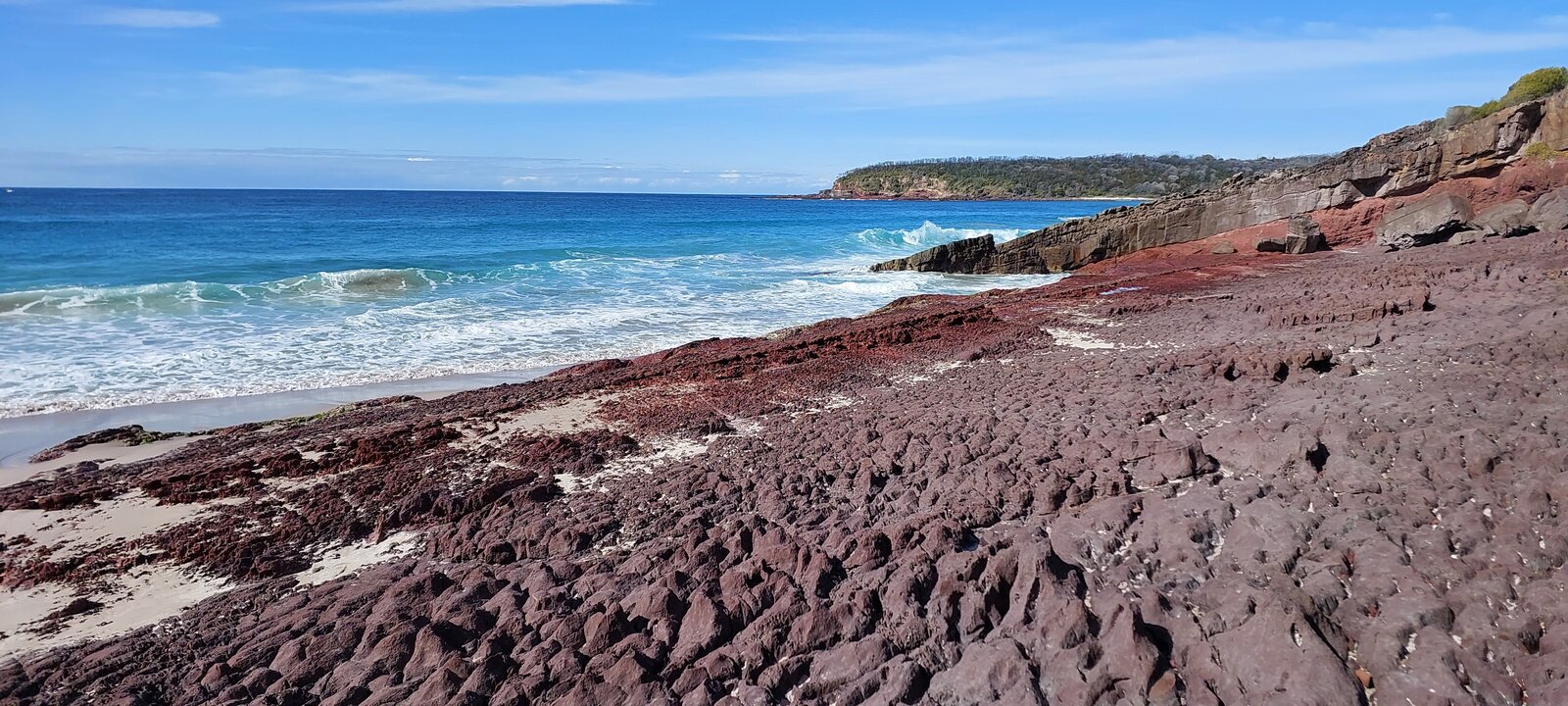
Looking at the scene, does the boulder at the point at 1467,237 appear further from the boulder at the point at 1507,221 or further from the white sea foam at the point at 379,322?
the white sea foam at the point at 379,322

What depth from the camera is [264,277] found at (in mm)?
26719

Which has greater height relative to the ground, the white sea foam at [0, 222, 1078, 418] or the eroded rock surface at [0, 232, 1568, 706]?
the eroded rock surface at [0, 232, 1568, 706]

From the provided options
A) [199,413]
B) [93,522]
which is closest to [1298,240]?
[199,413]

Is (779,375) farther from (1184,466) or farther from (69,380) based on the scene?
(69,380)

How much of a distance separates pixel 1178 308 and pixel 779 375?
7.01m

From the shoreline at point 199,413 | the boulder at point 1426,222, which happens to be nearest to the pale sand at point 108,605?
the shoreline at point 199,413

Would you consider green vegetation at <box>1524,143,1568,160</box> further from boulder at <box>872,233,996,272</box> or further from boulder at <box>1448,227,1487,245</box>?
boulder at <box>872,233,996,272</box>

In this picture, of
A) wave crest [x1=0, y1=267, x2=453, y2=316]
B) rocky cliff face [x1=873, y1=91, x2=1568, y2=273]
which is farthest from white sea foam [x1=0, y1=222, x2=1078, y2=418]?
rocky cliff face [x1=873, y1=91, x2=1568, y2=273]

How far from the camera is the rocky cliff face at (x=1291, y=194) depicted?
2197cm

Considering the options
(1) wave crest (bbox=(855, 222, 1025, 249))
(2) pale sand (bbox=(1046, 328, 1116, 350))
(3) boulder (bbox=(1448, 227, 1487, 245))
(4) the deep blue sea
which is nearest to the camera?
(2) pale sand (bbox=(1046, 328, 1116, 350))

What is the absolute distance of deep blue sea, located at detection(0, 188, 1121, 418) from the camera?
43.2 feet

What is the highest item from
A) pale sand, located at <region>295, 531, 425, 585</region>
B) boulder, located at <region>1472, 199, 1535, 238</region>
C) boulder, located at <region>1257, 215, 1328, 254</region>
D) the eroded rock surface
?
boulder, located at <region>1472, 199, 1535, 238</region>

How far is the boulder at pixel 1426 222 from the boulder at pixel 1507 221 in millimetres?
398

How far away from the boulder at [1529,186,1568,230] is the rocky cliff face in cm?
500
